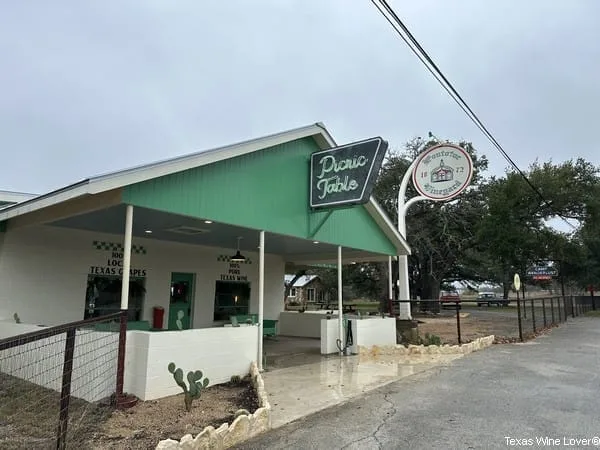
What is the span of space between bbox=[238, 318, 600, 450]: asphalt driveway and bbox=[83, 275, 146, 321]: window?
6.23 metres

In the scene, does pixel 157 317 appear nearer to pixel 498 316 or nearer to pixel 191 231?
pixel 191 231

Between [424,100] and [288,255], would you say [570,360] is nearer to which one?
[424,100]

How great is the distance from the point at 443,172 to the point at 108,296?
34.4 ft

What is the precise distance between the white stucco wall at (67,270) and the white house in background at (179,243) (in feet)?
0.07

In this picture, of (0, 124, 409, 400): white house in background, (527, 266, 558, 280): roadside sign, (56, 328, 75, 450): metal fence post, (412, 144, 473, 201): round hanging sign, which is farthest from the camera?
(527, 266, 558, 280): roadside sign

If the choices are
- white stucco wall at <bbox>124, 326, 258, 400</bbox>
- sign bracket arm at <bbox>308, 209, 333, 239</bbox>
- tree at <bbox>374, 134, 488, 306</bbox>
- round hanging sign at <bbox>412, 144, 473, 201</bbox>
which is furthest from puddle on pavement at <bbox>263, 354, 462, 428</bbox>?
tree at <bbox>374, 134, 488, 306</bbox>

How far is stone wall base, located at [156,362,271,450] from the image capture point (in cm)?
392

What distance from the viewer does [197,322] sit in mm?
12336

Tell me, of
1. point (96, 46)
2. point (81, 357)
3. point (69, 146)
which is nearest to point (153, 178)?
point (81, 357)

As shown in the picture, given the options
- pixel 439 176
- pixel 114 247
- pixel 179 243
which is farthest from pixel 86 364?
pixel 439 176

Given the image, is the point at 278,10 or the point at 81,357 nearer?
the point at 81,357

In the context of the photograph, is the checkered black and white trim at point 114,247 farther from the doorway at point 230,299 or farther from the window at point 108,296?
the doorway at point 230,299

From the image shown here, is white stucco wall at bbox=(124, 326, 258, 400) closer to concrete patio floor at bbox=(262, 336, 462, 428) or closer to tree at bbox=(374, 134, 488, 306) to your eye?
concrete patio floor at bbox=(262, 336, 462, 428)

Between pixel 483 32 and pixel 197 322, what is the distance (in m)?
9.86
